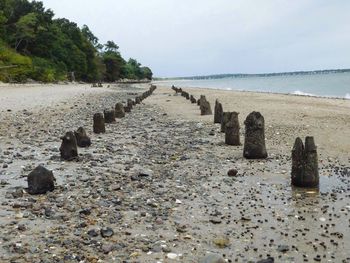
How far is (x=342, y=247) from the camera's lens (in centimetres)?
577

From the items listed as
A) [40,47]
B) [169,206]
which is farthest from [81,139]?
[40,47]

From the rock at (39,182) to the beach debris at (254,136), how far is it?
496 centimetres

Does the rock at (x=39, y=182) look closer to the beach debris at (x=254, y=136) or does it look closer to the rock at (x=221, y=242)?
the rock at (x=221, y=242)

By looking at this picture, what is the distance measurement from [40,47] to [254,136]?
70055 mm

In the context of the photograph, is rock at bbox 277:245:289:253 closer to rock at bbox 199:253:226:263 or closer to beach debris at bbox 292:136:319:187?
rock at bbox 199:253:226:263

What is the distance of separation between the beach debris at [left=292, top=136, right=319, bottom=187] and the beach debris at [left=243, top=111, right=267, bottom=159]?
6.76 ft

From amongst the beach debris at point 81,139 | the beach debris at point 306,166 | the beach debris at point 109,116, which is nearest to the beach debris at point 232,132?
the beach debris at point 81,139

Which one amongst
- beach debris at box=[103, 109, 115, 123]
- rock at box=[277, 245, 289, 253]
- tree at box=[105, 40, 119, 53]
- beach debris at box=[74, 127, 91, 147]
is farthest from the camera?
tree at box=[105, 40, 119, 53]

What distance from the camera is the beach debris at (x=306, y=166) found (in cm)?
837

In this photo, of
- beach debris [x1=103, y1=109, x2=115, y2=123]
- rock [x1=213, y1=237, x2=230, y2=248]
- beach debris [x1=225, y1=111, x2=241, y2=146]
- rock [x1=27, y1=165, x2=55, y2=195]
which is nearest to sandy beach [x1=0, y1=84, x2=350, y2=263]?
rock [x1=213, y1=237, x2=230, y2=248]

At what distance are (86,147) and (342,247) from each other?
295 inches

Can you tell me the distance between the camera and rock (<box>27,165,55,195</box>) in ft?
24.2

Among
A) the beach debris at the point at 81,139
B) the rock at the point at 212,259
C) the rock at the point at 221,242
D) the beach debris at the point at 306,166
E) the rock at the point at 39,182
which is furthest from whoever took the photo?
the beach debris at the point at 81,139

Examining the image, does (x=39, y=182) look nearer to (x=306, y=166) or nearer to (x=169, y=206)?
(x=169, y=206)
